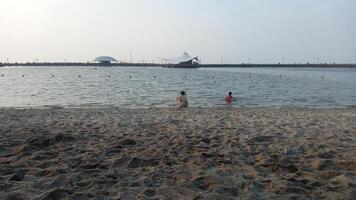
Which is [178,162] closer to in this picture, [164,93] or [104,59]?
[164,93]

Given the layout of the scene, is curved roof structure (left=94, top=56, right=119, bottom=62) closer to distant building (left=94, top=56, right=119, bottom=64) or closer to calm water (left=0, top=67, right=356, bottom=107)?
distant building (left=94, top=56, right=119, bottom=64)

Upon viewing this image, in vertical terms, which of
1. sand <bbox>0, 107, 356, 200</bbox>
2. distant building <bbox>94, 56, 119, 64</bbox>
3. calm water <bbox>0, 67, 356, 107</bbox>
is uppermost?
distant building <bbox>94, 56, 119, 64</bbox>

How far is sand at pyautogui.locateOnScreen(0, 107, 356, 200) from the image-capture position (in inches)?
185

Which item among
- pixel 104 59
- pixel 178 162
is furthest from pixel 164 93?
pixel 104 59

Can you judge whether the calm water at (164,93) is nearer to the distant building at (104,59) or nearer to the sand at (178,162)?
the sand at (178,162)

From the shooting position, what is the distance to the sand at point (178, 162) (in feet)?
15.5

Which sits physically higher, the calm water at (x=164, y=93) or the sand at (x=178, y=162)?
the sand at (x=178, y=162)

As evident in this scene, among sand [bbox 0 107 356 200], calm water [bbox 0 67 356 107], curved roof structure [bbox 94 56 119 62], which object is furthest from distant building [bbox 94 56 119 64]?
sand [bbox 0 107 356 200]

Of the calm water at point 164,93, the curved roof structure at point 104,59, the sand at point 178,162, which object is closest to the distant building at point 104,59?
the curved roof structure at point 104,59

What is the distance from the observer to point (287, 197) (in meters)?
4.51

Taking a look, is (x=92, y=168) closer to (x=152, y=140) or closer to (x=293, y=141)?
(x=152, y=140)

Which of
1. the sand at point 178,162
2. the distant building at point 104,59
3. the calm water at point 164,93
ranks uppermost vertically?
the distant building at point 104,59

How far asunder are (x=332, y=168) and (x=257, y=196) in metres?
1.86

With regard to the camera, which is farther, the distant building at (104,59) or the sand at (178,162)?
the distant building at (104,59)
